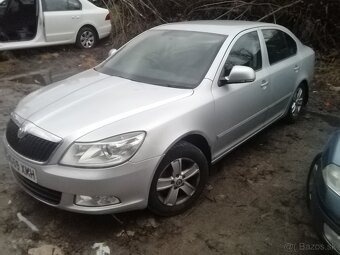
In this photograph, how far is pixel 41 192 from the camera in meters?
2.99

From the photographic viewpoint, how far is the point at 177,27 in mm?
4289

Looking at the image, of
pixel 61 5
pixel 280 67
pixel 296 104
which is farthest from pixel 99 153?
pixel 61 5

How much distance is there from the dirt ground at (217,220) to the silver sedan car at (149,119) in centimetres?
25

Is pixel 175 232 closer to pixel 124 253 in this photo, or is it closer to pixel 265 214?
pixel 124 253

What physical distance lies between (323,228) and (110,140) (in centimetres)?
157

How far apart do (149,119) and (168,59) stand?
1066 millimetres

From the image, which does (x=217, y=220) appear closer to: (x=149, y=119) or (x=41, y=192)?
(x=149, y=119)

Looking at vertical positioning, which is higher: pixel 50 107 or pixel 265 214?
pixel 50 107

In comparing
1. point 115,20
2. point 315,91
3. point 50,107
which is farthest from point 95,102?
point 115,20

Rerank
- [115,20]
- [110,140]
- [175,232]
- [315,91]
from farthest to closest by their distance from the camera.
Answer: [115,20] → [315,91] → [175,232] → [110,140]

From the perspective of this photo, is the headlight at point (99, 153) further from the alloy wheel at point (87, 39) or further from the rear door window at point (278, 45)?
the alloy wheel at point (87, 39)

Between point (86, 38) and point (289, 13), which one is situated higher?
point (289, 13)

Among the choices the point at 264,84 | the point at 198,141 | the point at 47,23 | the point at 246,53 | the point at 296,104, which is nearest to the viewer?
the point at 198,141

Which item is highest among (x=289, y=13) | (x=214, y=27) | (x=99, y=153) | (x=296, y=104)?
(x=214, y=27)
